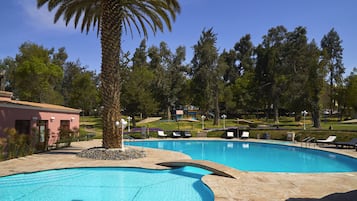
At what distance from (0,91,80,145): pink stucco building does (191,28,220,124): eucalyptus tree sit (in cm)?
2348

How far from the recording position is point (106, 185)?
10.0m

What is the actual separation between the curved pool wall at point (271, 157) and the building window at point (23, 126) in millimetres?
9584

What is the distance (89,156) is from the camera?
14727mm

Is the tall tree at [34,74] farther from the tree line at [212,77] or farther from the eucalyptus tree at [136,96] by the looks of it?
the eucalyptus tree at [136,96]

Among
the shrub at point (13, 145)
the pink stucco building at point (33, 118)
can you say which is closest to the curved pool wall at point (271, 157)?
the pink stucco building at point (33, 118)

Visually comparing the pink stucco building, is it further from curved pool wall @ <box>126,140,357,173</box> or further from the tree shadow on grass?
the tree shadow on grass

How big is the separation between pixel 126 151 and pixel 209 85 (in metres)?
29.6

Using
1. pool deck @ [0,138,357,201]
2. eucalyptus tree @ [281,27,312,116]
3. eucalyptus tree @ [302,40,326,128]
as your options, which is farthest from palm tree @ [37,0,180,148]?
eucalyptus tree @ [281,27,312,116]

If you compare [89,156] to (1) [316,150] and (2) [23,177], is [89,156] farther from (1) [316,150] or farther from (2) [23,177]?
(1) [316,150]

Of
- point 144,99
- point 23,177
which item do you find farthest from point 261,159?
point 144,99

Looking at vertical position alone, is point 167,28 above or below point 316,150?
above

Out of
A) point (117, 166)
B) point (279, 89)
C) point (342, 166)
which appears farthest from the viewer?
point (279, 89)

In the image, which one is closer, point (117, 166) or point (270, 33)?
point (117, 166)

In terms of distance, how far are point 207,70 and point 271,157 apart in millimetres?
25942
